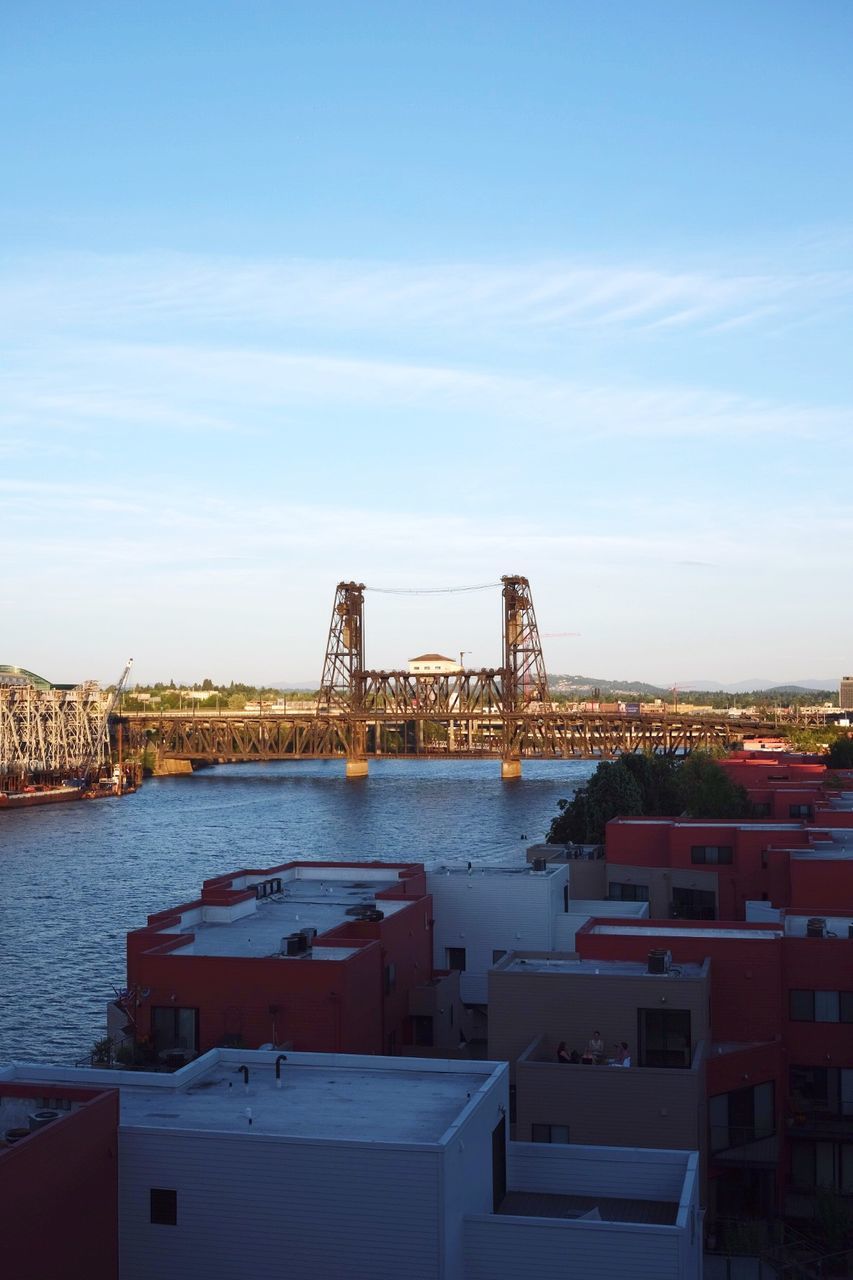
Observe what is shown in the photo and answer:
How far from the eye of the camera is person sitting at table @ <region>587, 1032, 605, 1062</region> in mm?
12398

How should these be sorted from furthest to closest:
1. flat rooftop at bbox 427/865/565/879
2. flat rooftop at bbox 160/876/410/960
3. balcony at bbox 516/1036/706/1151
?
flat rooftop at bbox 427/865/565/879
flat rooftop at bbox 160/876/410/960
balcony at bbox 516/1036/706/1151

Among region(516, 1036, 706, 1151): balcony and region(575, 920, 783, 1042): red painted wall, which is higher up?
region(575, 920, 783, 1042): red painted wall

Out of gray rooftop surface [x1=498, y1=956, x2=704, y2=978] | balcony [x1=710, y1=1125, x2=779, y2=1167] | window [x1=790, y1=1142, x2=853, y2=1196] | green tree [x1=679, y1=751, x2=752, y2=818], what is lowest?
window [x1=790, y1=1142, x2=853, y2=1196]

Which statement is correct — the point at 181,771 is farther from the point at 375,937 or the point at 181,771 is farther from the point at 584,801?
the point at 375,937

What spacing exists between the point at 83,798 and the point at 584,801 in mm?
48961

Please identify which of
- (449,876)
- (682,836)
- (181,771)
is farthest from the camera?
(181,771)

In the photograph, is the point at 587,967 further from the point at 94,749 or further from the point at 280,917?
the point at 94,749

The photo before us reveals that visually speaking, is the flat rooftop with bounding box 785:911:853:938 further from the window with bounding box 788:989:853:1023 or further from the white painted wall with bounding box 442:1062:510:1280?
the white painted wall with bounding box 442:1062:510:1280

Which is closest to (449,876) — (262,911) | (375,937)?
(262,911)

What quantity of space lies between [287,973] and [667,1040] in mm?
3640

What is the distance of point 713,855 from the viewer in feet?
80.3

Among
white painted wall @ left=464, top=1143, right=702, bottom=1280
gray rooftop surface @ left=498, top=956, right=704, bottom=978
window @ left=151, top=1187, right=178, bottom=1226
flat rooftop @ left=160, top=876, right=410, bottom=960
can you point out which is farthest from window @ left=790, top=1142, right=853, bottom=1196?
window @ left=151, top=1187, right=178, bottom=1226

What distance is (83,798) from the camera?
259 ft

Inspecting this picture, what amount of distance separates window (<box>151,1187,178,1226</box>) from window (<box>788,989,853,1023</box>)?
779cm
